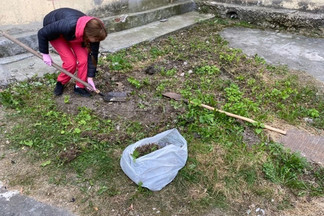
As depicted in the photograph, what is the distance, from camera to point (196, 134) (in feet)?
10.2

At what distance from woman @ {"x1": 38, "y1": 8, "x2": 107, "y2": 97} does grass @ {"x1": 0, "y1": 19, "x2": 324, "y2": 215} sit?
43 cm

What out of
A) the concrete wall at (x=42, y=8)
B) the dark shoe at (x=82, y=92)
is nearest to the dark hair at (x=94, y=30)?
the dark shoe at (x=82, y=92)

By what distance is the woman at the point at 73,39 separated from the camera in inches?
116

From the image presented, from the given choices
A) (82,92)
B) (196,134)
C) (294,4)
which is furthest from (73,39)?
(294,4)

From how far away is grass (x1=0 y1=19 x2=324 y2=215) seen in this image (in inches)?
96.7

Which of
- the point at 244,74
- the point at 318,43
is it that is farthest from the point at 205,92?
the point at 318,43

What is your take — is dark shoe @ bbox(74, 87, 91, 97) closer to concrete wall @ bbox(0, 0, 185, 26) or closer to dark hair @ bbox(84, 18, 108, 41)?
dark hair @ bbox(84, 18, 108, 41)

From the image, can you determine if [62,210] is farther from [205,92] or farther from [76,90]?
[205,92]

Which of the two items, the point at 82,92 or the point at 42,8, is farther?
the point at 42,8

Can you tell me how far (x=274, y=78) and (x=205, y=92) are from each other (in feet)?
4.26

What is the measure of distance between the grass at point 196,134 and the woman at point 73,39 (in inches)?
16.7

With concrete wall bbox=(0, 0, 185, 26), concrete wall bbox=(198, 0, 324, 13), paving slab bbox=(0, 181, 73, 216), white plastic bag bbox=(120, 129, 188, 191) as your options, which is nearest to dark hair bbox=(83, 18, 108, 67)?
white plastic bag bbox=(120, 129, 188, 191)

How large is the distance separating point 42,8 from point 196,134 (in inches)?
141

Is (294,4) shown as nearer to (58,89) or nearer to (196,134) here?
(196,134)
